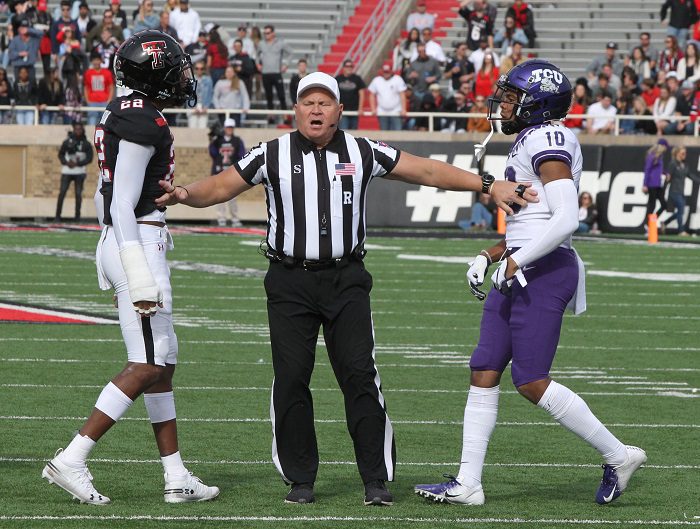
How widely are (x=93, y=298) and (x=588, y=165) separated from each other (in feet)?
Answer: 42.3

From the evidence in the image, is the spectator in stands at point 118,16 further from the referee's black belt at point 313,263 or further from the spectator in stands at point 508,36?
the referee's black belt at point 313,263

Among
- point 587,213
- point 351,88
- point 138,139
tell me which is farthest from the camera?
point 351,88

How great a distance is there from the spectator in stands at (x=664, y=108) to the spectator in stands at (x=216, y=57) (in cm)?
723

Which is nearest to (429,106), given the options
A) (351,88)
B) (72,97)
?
(351,88)

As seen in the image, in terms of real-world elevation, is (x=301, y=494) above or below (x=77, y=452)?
below

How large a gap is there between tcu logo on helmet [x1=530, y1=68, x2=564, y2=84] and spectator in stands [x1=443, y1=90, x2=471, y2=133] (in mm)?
20416

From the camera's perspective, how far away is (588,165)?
25.9 meters

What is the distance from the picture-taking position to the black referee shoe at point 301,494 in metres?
6.23

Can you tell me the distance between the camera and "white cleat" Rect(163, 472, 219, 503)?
20.4 feet

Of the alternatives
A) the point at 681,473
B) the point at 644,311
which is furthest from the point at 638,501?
the point at 644,311

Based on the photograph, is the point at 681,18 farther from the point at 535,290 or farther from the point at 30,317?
the point at 535,290

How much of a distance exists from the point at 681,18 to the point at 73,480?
24054 millimetres

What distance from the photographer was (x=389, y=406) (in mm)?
8945

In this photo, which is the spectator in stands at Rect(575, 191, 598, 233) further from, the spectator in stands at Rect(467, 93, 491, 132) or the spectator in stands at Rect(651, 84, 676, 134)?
the spectator in stands at Rect(467, 93, 491, 132)
